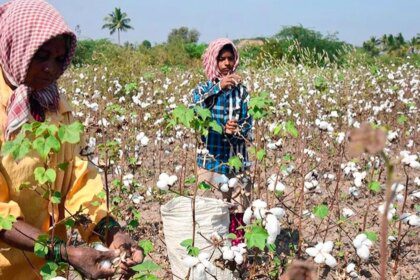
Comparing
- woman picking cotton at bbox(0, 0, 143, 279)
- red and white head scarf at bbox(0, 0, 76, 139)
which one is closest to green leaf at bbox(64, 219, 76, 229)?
woman picking cotton at bbox(0, 0, 143, 279)

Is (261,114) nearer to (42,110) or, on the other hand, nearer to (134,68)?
(42,110)

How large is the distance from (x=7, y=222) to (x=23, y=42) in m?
0.45

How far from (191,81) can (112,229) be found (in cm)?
708

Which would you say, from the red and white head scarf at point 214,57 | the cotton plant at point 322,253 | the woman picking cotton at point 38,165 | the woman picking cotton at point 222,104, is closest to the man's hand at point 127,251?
the woman picking cotton at point 38,165

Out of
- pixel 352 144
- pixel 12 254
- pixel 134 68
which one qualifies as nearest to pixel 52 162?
pixel 12 254

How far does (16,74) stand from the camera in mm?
1321

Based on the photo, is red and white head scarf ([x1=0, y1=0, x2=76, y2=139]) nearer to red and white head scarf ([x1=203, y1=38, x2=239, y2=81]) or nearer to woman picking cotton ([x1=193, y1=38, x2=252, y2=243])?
woman picking cotton ([x1=193, y1=38, x2=252, y2=243])

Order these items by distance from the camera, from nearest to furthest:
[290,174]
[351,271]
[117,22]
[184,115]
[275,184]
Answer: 1. [184,115]
2. [275,184]
3. [351,271]
4. [290,174]
5. [117,22]

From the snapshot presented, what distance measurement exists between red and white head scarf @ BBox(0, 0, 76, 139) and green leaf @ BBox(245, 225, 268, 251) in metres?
0.62

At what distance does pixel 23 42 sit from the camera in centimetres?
131

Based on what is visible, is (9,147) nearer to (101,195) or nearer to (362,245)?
(101,195)

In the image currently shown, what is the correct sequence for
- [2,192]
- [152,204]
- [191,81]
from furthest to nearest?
1. [191,81]
2. [152,204]
3. [2,192]

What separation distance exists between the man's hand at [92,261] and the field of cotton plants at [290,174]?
94 millimetres

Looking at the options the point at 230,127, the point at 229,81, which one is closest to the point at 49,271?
the point at 230,127
